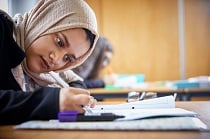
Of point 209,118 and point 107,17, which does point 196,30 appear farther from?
point 209,118

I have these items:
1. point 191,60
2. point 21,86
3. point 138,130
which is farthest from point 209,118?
point 191,60

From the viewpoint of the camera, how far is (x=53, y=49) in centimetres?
109

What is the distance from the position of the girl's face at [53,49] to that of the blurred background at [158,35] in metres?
3.36

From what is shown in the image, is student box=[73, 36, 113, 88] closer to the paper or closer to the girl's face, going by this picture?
the girl's face

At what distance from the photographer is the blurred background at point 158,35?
4352 millimetres

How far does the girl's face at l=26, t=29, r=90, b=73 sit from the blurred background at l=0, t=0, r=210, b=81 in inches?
132

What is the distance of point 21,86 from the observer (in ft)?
3.34

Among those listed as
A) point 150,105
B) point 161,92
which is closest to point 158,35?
point 161,92

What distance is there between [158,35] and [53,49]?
3.55 meters

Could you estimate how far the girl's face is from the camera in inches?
43.3

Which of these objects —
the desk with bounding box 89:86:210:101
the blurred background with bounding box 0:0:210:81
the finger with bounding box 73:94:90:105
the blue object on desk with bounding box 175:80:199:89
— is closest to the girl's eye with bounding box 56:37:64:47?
the finger with bounding box 73:94:90:105

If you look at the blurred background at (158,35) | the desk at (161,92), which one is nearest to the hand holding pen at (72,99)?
the desk at (161,92)

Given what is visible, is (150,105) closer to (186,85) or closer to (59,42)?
(59,42)

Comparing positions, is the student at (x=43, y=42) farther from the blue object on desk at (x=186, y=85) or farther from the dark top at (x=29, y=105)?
the blue object on desk at (x=186, y=85)
